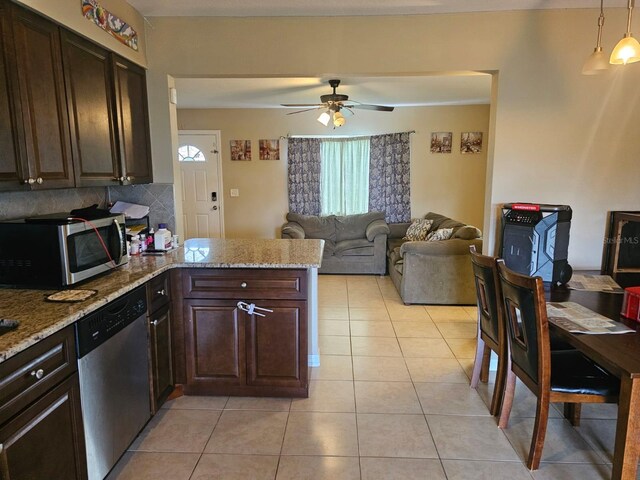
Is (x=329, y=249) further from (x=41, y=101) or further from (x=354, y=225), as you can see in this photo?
(x=41, y=101)

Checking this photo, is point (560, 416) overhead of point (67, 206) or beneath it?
beneath

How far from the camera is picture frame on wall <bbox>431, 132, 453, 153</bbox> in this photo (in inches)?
243

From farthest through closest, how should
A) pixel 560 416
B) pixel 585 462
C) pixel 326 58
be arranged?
pixel 326 58, pixel 560 416, pixel 585 462

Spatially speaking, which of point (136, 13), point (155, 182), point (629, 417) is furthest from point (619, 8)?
point (155, 182)

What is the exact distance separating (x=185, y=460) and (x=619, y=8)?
3656 mm

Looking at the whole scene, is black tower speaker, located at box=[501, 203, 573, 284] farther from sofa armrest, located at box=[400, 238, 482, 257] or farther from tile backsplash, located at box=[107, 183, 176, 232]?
→ tile backsplash, located at box=[107, 183, 176, 232]

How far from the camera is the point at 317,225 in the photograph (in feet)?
20.0

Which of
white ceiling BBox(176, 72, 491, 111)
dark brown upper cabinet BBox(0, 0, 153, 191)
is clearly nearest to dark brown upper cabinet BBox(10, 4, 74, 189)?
dark brown upper cabinet BBox(0, 0, 153, 191)

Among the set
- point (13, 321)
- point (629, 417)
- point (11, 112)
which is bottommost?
point (629, 417)

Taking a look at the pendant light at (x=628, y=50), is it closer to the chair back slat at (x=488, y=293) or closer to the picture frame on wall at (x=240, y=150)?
the chair back slat at (x=488, y=293)

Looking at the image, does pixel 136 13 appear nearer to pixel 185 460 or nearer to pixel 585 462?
pixel 185 460

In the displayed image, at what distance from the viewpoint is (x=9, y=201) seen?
6.86 ft

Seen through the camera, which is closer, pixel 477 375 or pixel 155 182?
pixel 477 375

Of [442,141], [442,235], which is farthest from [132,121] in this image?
[442,141]
